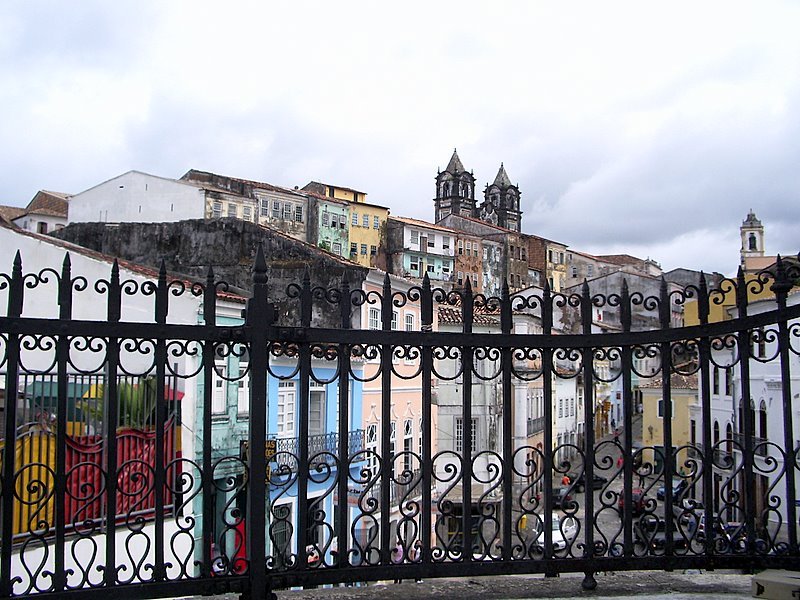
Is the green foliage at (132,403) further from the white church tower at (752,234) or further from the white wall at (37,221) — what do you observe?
the white church tower at (752,234)

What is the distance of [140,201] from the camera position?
39.9m

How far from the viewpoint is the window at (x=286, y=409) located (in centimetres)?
1695

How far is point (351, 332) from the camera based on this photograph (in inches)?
199

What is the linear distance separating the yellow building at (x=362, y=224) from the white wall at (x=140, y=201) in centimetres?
2401

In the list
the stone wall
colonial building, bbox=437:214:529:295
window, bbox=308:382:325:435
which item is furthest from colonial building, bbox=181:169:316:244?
window, bbox=308:382:325:435

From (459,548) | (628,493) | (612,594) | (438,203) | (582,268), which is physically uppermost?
(438,203)

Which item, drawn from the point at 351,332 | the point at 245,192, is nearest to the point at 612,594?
the point at 351,332

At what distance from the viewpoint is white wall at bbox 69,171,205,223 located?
40.0 m

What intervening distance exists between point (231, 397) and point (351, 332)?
39.2 feet

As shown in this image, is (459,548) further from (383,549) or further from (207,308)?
(207,308)

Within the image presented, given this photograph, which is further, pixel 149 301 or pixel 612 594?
pixel 149 301

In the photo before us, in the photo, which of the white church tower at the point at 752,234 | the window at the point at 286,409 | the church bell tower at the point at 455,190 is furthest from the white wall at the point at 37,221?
the white church tower at the point at 752,234

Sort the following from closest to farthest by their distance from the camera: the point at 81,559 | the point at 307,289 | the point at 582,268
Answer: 1. the point at 307,289
2. the point at 81,559
3. the point at 582,268

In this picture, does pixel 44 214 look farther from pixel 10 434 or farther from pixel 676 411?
pixel 10 434
